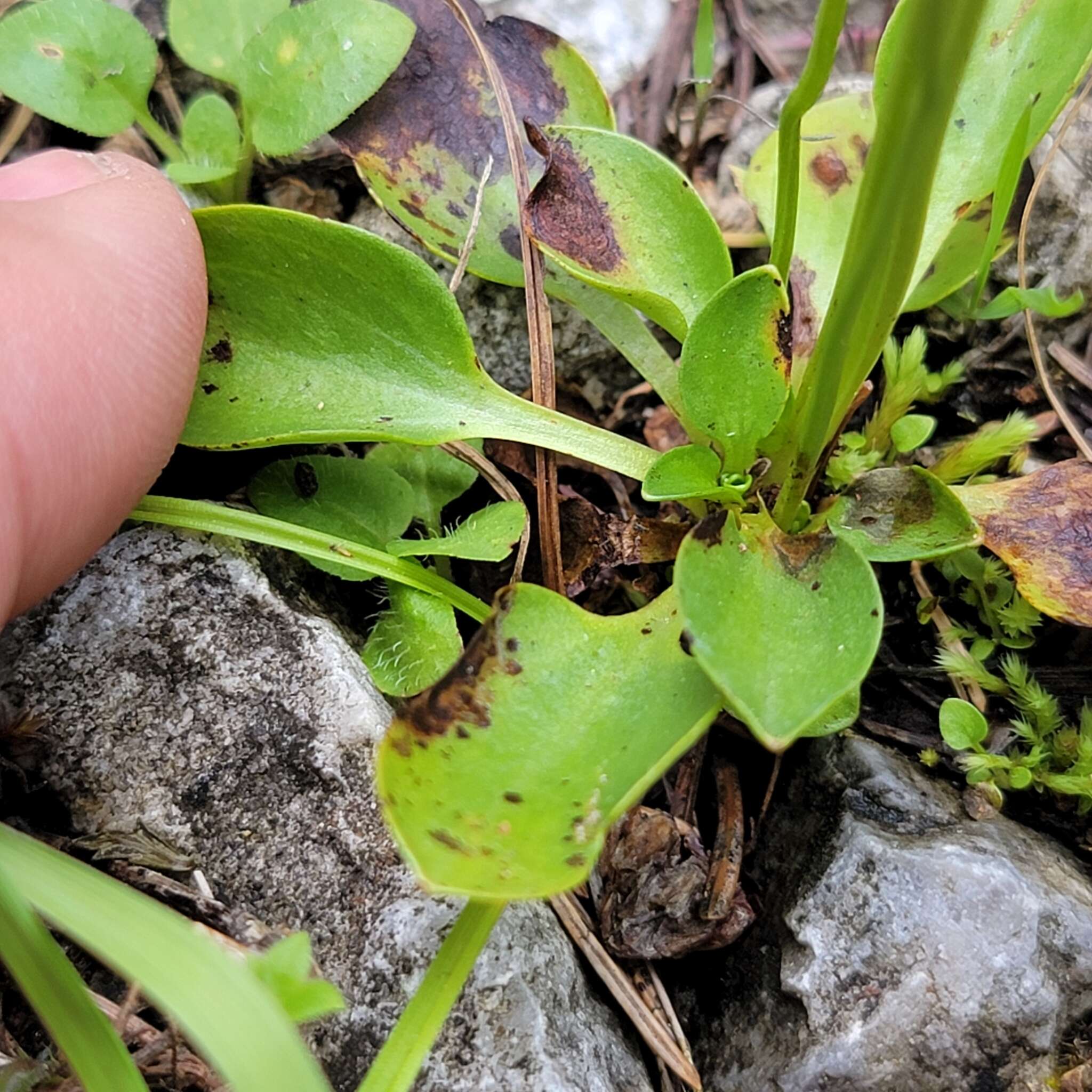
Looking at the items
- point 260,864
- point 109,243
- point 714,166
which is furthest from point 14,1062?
point 714,166

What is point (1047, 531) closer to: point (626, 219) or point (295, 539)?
point (626, 219)

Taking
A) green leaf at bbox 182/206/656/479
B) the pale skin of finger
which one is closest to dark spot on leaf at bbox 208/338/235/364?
green leaf at bbox 182/206/656/479

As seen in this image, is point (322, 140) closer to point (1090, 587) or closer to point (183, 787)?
point (183, 787)

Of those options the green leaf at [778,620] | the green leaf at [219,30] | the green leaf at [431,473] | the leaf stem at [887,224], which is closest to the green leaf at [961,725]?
the green leaf at [778,620]

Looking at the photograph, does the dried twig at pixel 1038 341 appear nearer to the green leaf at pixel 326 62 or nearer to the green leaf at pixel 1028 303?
the green leaf at pixel 1028 303

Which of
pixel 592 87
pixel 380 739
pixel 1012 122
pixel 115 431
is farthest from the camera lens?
pixel 592 87

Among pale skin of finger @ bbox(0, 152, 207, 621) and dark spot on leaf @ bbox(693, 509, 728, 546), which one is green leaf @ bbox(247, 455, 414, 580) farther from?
dark spot on leaf @ bbox(693, 509, 728, 546)
